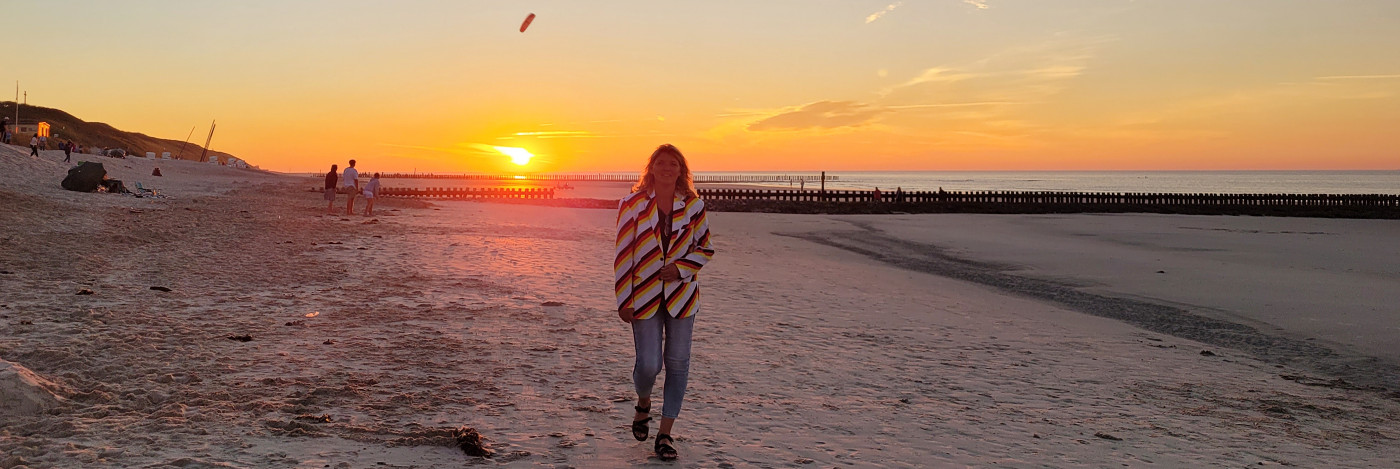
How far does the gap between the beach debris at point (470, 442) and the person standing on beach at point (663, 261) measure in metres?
0.88

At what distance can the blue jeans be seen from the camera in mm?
4094

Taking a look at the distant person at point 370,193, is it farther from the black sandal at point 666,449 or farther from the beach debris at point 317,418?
the black sandal at point 666,449

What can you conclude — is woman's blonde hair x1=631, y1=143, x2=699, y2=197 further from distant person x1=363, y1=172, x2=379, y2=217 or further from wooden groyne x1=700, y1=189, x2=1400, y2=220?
wooden groyne x1=700, y1=189, x2=1400, y2=220

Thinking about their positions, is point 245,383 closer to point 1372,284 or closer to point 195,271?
point 195,271

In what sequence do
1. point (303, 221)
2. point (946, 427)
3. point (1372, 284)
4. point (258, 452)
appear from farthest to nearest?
1. point (303, 221)
2. point (1372, 284)
3. point (946, 427)
4. point (258, 452)

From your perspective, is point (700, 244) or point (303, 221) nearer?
point (700, 244)

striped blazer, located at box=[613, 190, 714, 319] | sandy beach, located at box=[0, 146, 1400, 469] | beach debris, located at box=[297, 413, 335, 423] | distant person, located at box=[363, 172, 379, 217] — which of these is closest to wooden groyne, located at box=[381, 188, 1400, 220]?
distant person, located at box=[363, 172, 379, 217]

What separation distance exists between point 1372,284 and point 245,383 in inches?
606

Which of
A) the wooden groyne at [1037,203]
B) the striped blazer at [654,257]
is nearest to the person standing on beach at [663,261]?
the striped blazer at [654,257]

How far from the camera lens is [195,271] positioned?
33.2 feet

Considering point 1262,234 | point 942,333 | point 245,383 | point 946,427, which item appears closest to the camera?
point 946,427

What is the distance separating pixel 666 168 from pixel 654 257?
0.43 meters

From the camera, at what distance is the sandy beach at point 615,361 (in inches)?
176

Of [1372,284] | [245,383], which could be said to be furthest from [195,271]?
[1372,284]
